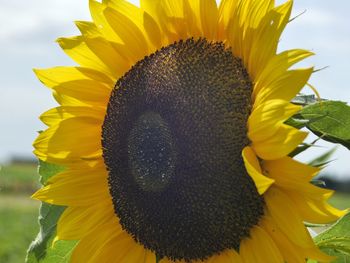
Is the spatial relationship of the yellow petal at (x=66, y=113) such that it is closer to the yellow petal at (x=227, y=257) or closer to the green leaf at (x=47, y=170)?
the green leaf at (x=47, y=170)

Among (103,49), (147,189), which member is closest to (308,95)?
(147,189)

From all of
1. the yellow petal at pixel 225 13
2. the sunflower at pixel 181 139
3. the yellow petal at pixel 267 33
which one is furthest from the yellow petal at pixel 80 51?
the yellow petal at pixel 267 33

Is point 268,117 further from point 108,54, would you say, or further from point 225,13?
point 108,54

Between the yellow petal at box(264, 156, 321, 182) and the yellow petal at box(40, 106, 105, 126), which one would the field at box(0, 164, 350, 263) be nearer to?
the yellow petal at box(40, 106, 105, 126)

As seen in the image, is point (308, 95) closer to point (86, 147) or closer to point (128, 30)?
point (128, 30)

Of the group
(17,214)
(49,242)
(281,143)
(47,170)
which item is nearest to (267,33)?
(281,143)
